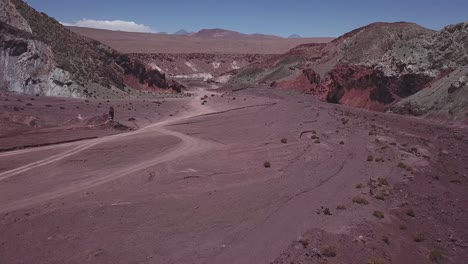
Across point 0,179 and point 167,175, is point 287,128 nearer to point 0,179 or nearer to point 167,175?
point 167,175

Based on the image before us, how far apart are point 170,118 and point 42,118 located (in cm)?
859

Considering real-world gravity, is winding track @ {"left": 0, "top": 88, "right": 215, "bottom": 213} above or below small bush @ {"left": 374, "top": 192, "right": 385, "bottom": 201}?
below

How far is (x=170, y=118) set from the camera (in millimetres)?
32406

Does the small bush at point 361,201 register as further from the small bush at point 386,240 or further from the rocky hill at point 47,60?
the rocky hill at point 47,60

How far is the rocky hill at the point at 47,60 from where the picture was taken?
37656 mm

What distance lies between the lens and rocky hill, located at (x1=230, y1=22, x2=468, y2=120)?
39000mm

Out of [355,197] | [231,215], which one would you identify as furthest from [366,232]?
[231,215]

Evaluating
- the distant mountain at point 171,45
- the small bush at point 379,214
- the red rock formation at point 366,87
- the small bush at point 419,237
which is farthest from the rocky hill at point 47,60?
the distant mountain at point 171,45

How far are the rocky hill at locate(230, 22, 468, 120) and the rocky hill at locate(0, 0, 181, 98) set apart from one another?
24279 mm

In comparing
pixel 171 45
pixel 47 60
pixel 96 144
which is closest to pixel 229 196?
pixel 96 144

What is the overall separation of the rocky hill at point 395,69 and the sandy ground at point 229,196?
1289 cm

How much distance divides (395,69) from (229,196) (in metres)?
33.5

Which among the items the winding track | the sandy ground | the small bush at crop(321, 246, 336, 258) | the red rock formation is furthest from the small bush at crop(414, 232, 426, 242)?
the red rock formation

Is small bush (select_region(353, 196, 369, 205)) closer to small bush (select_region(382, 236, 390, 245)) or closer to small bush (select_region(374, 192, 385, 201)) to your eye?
small bush (select_region(374, 192, 385, 201))
